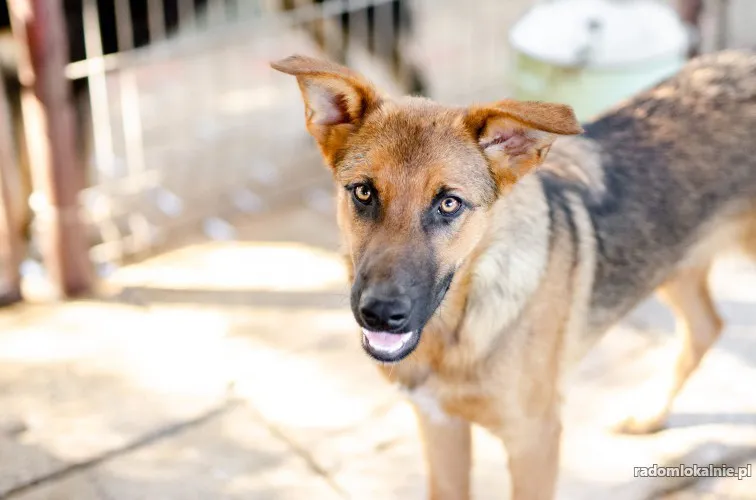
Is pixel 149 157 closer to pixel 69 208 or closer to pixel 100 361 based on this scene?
pixel 69 208

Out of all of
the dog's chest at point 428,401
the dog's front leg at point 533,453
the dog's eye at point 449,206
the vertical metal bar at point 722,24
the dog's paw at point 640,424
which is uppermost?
the vertical metal bar at point 722,24

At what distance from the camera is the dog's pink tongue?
7.79 ft

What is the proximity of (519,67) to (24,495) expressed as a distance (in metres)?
2.93

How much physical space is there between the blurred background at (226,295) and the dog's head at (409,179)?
3.98 ft

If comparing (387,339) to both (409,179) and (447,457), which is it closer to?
(409,179)

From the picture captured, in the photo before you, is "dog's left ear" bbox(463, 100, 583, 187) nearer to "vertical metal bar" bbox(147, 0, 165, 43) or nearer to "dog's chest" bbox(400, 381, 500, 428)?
"dog's chest" bbox(400, 381, 500, 428)

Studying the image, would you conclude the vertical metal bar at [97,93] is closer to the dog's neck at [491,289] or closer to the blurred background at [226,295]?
the blurred background at [226,295]

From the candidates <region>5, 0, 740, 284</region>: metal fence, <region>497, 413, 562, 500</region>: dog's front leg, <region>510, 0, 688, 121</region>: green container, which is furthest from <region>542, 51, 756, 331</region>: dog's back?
<region>5, 0, 740, 284</region>: metal fence

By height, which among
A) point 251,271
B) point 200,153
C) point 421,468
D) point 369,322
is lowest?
point 421,468

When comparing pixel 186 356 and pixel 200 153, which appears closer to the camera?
pixel 186 356

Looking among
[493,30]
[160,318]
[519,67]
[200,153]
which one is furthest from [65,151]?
[493,30]

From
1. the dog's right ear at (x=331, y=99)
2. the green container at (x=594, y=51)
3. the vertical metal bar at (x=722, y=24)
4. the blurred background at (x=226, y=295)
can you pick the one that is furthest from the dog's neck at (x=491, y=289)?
the vertical metal bar at (x=722, y=24)

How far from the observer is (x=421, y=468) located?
132 inches

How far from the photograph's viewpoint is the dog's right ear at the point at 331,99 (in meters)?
2.45
